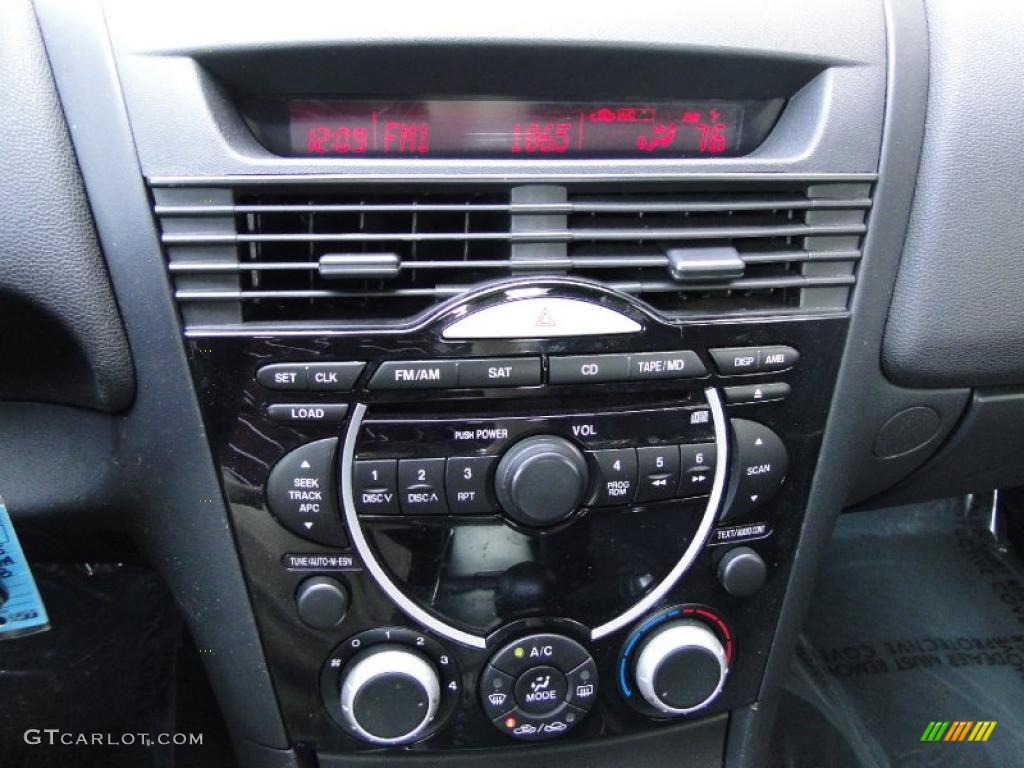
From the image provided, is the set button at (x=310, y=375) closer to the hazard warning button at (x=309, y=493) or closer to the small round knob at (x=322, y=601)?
the hazard warning button at (x=309, y=493)

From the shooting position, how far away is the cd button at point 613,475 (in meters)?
0.85

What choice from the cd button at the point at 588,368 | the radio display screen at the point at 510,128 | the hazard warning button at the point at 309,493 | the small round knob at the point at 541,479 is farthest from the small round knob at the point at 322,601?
the radio display screen at the point at 510,128

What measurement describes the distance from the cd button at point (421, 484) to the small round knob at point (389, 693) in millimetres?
165

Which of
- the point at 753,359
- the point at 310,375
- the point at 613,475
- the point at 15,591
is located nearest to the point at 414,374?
the point at 310,375

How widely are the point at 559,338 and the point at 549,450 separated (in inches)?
4.0

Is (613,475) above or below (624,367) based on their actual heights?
below

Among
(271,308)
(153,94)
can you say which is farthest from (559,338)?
(153,94)

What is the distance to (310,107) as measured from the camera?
0.78 metres

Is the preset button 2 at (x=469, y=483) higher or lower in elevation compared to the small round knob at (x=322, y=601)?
higher

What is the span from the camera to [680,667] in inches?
36.6

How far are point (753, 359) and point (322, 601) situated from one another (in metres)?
0.46

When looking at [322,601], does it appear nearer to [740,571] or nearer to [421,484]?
[421,484]

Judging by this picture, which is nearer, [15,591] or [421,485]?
[421,485]

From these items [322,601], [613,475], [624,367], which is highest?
[624,367]
